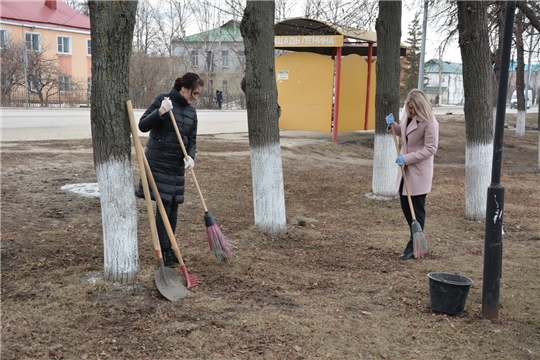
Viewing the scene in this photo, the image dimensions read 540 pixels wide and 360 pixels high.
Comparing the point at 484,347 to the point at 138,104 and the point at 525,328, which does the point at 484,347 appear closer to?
the point at 525,328

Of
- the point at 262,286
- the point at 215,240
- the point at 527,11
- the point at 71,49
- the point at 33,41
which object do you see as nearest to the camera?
the point at 262,286

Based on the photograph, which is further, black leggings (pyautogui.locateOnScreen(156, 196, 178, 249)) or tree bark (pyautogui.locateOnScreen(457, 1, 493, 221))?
tree bark (pyautogui.locateOnScreen(457, 1, 493, 221))

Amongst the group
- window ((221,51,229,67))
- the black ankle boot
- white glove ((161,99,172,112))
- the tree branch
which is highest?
window ((221,51,229,67))

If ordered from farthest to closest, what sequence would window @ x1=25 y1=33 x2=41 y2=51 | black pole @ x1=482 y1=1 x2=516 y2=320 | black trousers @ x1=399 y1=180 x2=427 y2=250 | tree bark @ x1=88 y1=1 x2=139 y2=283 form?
window @ x1=25 y1=33 x2=41 y2=51
black trousers @ x1=399 y1=180 x2=427 y2=250
black pole @ x1=482 y1=1 x2=516 y2=320
tree bark @ x1=88 y1=1 x2=139 y2=283

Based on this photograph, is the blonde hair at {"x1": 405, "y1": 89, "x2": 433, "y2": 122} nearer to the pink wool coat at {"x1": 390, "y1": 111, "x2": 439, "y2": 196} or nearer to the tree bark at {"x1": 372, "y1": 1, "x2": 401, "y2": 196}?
the pink wool coat at {"x1": 390, "y1": 111, "x2": 439, "y2": 196}

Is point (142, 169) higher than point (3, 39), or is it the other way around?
point (3, 39)

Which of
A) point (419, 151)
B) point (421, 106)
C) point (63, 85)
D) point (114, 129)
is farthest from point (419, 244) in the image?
point (63, 85)

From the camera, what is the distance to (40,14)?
41812mm

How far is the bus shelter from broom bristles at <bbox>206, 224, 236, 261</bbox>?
10576 mm

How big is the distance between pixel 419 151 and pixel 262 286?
217 centimetres

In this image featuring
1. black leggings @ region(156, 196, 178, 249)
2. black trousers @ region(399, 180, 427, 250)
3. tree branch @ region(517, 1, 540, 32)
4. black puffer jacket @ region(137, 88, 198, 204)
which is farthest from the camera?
tree branch @ region(517, 1, 540, 32)

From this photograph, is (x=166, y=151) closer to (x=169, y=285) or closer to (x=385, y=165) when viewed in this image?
(x=169, y=285)

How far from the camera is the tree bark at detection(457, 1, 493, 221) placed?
24.1 feet

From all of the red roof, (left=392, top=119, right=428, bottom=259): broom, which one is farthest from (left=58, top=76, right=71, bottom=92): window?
(left=392, top=119, right=428, bottom=259): broom
